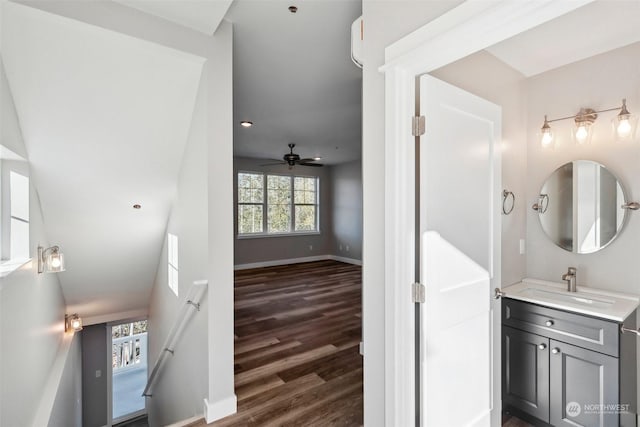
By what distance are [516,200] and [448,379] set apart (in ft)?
5.38

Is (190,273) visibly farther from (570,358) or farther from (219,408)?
(570,358)

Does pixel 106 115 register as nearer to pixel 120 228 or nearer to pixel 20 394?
pixel 120 228

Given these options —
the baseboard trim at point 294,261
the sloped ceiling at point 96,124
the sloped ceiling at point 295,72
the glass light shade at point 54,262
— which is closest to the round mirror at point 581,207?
the sloped ceiling at point 295,72

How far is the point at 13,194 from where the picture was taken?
2.26 metres

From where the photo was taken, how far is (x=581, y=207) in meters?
2.30

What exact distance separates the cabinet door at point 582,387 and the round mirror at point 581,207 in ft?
2.65

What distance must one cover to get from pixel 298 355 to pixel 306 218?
5.73m

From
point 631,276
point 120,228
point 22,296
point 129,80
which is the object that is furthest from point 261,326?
point 631,276

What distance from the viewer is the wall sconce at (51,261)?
2.69 metres

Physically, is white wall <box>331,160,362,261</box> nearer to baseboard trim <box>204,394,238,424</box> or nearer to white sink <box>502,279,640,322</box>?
white sink <box>502,279,640,322</box>

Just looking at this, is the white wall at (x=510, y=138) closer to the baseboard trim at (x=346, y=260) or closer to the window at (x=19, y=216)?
the window at (x=19, y=216)

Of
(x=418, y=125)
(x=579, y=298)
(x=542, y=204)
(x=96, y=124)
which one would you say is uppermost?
(x=96, y=124)

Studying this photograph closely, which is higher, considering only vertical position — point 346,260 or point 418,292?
point 418,292

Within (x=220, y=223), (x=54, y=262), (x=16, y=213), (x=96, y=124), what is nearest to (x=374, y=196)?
(x=220, y=223)
